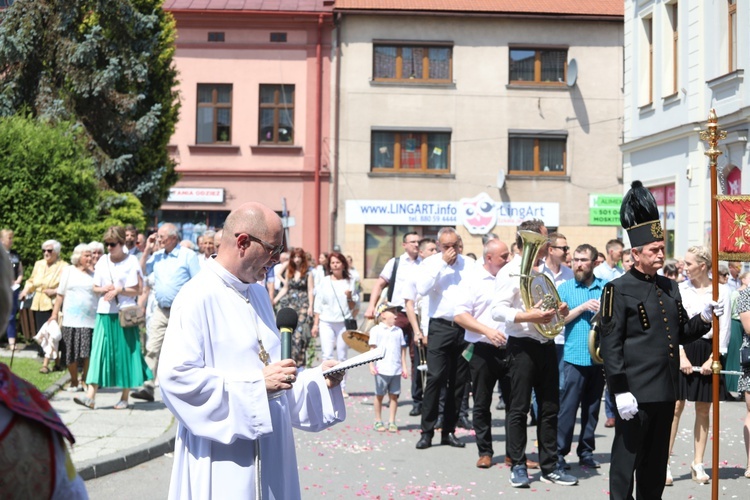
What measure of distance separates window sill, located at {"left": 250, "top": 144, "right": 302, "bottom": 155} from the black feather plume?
30879mm

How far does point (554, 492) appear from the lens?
28.2 feet

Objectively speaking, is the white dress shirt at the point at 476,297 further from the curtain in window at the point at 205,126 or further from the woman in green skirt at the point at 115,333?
the curtain in window at the point at 205,126

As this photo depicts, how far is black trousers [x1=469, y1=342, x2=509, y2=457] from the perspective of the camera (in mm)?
9555

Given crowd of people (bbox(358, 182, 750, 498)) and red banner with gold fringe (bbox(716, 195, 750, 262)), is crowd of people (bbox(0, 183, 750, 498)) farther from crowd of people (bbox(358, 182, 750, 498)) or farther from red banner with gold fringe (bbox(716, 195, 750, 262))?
red banner with gold fringe (bbox(716, 195, 750, 262))

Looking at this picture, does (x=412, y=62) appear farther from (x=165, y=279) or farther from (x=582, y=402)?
(x=582, y=402)

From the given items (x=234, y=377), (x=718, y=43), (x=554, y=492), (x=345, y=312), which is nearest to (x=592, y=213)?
(x=718, y=43)

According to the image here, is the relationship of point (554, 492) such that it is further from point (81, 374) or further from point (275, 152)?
point (275, 152)

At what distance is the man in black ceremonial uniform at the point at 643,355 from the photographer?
6770 mm

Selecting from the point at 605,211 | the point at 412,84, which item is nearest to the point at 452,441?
the point at 605,211

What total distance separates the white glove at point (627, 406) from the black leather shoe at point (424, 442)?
3.99 m

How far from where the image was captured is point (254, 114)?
3766 cm

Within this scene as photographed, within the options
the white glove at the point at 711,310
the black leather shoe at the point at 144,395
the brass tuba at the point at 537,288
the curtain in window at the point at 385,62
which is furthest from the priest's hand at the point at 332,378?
the curtain in window at the point at 385,62

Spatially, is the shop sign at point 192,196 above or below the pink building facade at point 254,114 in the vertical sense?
below

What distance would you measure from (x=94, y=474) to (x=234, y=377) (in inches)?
199
